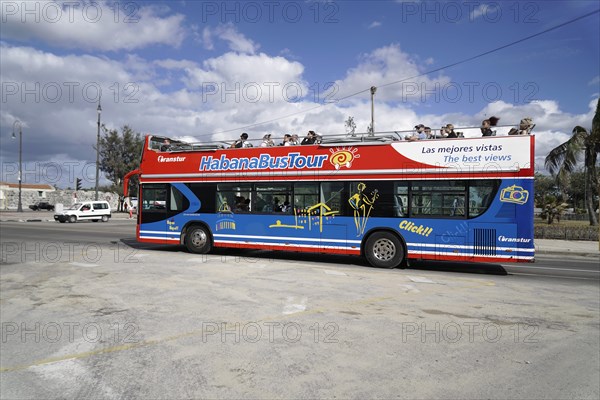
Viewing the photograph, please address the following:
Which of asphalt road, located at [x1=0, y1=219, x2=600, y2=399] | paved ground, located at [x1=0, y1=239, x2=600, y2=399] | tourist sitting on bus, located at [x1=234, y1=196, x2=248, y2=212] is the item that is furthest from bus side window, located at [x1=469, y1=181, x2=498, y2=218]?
tourist sitting on bus, located at [x1=234, y1=196, x2=248, y2=212]

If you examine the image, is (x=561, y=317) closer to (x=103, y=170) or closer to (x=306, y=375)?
(x=306, y=375)

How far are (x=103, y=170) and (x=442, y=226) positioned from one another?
54407mm

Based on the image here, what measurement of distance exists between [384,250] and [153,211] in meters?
7.97

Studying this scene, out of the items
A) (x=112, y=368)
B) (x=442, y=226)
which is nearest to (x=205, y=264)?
(x=442, y=226)

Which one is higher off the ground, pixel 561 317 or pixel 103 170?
pixel 103 170

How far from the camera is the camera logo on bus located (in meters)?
10.1

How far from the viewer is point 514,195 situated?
10.2m

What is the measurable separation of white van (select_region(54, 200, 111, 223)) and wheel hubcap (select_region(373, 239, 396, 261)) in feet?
102

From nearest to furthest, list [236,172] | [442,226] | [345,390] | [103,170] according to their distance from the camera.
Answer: [345,390] < [442,226] < [236,172] < [103,170]

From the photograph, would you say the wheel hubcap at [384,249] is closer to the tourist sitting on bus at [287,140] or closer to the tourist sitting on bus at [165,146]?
the tourist sitting on bus at [287,140]

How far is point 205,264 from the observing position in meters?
11.4

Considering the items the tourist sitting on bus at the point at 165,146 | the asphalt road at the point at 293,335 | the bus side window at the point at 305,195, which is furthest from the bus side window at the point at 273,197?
the tourist sitting on bus at the point at 165,146

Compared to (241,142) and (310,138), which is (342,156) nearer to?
(310,138)

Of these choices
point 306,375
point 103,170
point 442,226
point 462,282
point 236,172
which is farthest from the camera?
point 103,170
